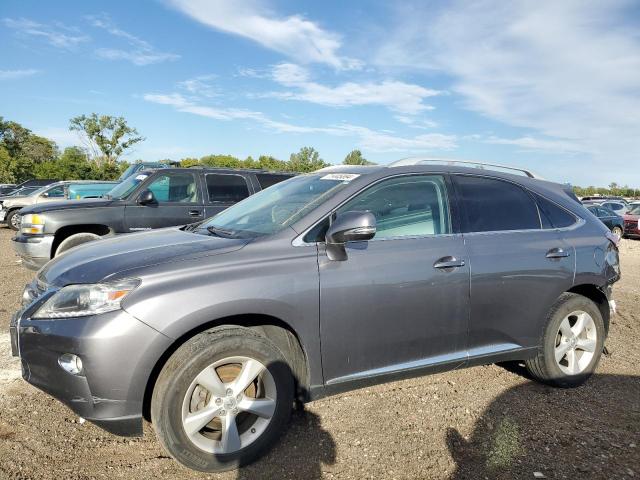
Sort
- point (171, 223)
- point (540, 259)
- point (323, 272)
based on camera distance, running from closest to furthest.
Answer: point (323, 272)
point (540, 259)
point (171, 223)

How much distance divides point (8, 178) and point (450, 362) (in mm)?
52020

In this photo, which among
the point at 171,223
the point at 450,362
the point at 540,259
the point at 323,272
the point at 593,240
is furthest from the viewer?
the point at 171,223

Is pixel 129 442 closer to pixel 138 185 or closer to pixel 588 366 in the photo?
pixel 588 366

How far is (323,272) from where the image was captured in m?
2.83

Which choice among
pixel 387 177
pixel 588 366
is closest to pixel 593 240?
pixel 588 366

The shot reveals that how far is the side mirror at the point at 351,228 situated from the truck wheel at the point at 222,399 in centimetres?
71

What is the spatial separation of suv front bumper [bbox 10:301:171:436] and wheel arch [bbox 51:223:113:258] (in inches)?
190

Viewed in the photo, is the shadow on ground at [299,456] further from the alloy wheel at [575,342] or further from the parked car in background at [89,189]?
the parked car in background at [89,189]

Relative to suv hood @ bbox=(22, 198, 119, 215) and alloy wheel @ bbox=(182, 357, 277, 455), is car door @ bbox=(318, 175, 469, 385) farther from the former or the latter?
suv hood @ bbox=(22, 198, 119, 215)

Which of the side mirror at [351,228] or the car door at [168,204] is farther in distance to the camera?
the car door at [168,204]

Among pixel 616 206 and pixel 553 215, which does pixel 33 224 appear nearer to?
pixel 553 215

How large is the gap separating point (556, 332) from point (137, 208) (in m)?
5.98

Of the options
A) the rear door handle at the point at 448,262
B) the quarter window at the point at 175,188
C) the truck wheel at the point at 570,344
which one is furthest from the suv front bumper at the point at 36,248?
the truck wheel at the point at 570,344

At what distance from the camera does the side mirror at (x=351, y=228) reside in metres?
2.73
